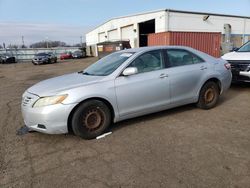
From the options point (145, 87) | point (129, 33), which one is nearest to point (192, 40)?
point (129, 33)

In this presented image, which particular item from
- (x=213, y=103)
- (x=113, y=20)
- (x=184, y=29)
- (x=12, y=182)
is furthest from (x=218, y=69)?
(x=113, y=20)

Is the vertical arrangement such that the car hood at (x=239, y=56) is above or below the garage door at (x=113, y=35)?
below

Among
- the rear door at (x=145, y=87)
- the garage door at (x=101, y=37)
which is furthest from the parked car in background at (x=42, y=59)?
the rear door at (x=145, y=87)

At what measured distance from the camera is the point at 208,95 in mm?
5418

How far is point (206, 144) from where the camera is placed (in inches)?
145

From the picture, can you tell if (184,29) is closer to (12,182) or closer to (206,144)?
(206,144)

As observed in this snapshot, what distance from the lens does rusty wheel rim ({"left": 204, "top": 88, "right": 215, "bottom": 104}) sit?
538cm

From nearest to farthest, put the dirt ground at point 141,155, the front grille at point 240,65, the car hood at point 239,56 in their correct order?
the dirt ground at point 141,155 → the front grille at point 240,65 → the car hood at point 239,56

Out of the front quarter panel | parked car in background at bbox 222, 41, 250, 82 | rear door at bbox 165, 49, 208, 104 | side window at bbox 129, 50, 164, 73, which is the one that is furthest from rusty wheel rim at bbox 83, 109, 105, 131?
parked car in background at bbox 222, 41, 250, 82

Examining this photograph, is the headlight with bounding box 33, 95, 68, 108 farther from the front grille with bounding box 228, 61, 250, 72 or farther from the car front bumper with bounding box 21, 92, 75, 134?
the front grille with bounding box 228, 61, 250, 72

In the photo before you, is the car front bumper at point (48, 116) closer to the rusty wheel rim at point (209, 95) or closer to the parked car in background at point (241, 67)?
the rusty wheel rim at point (209, 95)

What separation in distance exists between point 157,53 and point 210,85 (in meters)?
1.59

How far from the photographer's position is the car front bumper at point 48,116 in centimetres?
370

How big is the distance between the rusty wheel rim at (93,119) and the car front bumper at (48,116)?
337 millimetres
